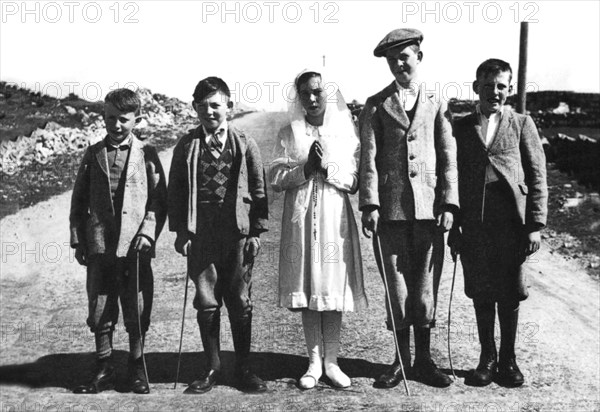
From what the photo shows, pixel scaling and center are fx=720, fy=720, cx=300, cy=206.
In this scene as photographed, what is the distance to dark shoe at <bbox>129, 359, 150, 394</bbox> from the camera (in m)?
4.95

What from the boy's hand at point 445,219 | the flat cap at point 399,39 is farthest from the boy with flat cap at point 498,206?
the flat cap at point 399,39

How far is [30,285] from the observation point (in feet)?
28.0

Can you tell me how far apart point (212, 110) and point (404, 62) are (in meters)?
1.38

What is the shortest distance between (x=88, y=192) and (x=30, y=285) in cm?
398

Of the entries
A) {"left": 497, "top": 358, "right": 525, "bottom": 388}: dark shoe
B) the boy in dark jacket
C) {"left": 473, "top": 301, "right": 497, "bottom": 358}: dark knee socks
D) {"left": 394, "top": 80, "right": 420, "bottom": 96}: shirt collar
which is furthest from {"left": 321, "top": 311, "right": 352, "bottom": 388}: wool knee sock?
{"left": 394, "top": 80, "right": 420, "bottom": 96}: shirt collar

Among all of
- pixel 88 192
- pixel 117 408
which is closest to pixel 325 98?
pixel 88 192

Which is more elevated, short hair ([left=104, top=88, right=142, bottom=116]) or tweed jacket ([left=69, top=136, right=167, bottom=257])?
short hair ([left=104, top=88, right=142, bottom=116])

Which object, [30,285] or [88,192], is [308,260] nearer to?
[88,192]

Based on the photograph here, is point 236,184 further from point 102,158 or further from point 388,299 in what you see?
point 388,299

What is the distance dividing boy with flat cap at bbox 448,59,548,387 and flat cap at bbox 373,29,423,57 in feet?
1.74

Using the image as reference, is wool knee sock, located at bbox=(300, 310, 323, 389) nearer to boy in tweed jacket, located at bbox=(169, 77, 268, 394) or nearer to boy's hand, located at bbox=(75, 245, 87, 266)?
boy in tweed jacket, located at bbox=(169, 77, 268, 394)

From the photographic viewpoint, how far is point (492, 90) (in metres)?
5.10

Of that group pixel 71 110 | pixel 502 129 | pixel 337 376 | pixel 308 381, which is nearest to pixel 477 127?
pixel 502 129

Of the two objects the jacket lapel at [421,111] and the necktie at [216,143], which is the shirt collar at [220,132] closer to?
the necktie at [216,143]
